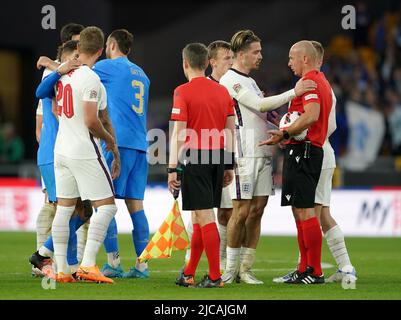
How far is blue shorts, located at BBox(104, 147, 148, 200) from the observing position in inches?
433

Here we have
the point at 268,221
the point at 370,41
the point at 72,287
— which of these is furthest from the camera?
the point at 370,41

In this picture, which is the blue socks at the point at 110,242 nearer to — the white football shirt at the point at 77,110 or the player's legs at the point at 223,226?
the player's legs at the point at 223,226

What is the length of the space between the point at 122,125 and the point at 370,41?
15.1 metres

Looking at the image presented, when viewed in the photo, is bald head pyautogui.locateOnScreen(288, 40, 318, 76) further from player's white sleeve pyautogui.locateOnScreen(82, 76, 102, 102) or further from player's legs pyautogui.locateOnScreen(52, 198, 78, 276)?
Answer: player's legs pyautogui.locateOnScreen(52, 198, 78, 276)

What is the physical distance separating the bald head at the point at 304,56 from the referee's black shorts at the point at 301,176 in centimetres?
72

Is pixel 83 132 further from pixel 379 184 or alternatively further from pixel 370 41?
pixel 370 41

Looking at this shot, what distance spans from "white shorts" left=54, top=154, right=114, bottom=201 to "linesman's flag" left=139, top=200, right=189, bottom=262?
0.56 metres

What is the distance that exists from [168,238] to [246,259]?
0.96 metres

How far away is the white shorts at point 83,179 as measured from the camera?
1000cm

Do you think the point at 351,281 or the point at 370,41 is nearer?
the point at 351,281

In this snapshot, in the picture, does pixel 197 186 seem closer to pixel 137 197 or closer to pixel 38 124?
pixel 137 197

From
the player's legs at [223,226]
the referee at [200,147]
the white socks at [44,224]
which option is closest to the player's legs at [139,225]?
the player's legs at [223,226]

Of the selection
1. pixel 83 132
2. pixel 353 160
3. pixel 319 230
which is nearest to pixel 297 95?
pixel 319 230

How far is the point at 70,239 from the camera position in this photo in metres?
10.6
